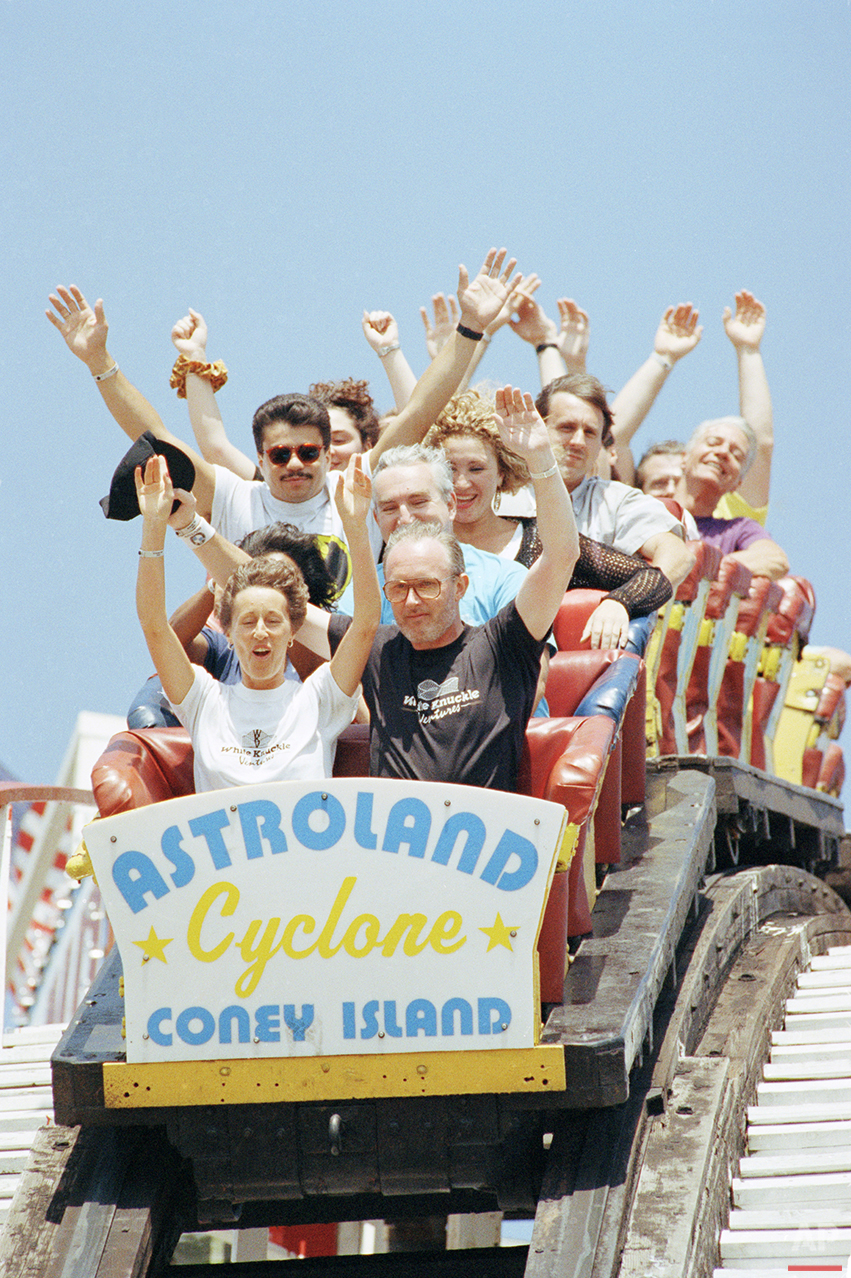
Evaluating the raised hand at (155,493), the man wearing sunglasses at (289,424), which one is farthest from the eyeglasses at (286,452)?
the raised hand at (155,493)

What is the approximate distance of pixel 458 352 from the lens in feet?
13.8

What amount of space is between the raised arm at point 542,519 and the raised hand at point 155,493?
746 mm

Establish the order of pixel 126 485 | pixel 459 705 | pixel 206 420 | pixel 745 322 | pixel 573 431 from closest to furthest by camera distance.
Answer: pixel 459 705 < pixel 126 485 < pixel 573 431 < pixel 206 420 < pixel 745 322

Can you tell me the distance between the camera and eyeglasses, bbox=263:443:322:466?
3.97 m

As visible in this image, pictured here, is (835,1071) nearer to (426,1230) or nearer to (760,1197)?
(760,1197)

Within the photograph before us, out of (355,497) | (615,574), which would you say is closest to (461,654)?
(355,497)

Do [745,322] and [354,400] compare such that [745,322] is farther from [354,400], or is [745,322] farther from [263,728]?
[263,728]

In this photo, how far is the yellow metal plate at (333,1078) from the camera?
2662 mm

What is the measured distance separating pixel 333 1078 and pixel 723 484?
3.51 meters

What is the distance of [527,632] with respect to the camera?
308cm

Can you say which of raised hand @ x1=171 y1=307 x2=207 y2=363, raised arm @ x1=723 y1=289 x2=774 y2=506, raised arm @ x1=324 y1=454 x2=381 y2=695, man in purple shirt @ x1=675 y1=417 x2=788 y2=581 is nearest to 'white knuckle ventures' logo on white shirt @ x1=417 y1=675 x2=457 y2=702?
raised arm @ x1=324 y1=454 x2=381 y2=695

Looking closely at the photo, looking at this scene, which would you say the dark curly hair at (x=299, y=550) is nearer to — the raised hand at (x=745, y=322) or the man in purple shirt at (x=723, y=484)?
the man in purple shirt at (x=723, y=484)

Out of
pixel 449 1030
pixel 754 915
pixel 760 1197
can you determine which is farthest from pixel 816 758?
pixel 449 1030

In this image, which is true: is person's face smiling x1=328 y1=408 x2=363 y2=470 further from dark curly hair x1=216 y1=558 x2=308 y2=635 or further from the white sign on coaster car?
the white sign on coaster car
